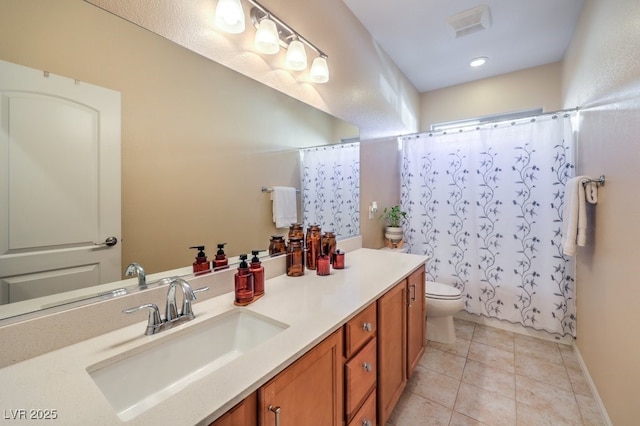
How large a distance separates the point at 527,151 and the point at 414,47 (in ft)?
4.40

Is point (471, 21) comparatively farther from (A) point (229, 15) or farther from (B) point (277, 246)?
(B) point (277, 246)

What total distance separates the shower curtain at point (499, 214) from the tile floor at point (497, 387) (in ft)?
1.05

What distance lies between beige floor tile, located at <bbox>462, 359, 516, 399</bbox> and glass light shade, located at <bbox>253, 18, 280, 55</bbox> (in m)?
2.29

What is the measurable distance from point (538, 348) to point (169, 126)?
9.51 ft

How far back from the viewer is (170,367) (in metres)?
0.78

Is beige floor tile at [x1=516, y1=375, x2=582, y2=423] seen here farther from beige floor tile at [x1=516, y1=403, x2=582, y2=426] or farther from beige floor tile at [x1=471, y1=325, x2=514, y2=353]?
beige floor tile at [x1=471, y1=325, x2=514, y2=353]

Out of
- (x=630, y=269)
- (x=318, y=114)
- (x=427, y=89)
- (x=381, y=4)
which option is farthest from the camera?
(x=427, y=89)

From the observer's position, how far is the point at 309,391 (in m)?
0.76

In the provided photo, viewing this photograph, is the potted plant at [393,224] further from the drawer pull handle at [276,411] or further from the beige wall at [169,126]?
the drawer pull handle at [276,411]

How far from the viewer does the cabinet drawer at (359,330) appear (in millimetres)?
942

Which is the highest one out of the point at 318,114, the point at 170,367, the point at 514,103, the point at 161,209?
the point at 514,103

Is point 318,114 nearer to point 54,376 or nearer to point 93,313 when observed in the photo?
point 93,313

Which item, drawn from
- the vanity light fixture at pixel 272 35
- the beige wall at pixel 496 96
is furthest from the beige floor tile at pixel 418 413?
the beige wall at pixel 496 96

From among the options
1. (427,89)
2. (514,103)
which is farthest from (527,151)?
(427,89)
